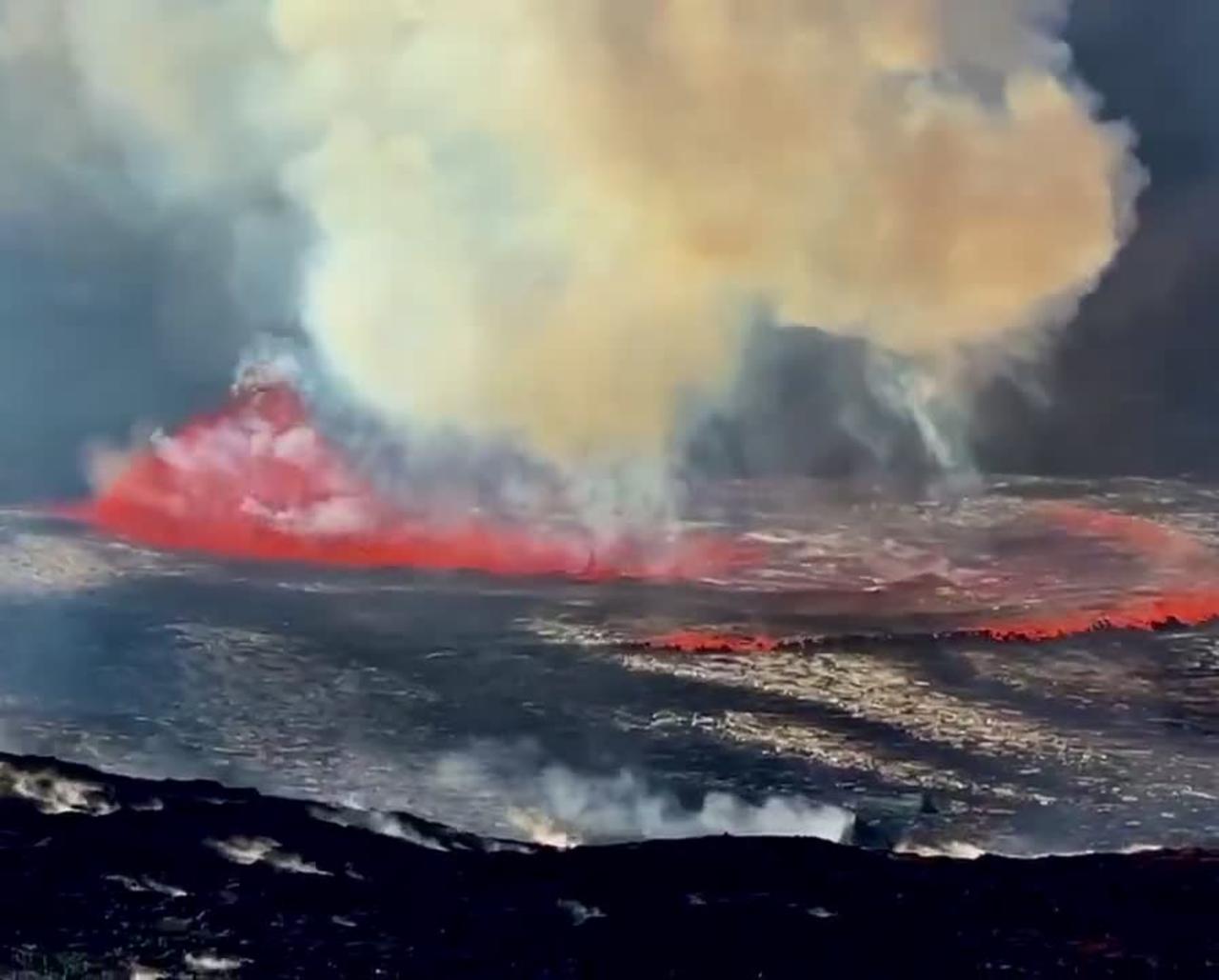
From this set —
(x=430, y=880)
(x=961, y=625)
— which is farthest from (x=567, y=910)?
(x=961, y=625)

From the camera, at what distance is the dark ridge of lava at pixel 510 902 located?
71.9 feet

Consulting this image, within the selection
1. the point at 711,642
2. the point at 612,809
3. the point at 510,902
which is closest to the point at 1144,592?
the point at 711,642

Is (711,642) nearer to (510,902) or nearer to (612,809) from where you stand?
(612,809)

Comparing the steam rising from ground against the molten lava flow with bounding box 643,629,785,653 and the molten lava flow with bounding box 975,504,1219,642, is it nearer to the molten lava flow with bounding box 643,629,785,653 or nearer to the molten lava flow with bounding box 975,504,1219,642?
the molten lava flow with bounding box 643,629,785,653

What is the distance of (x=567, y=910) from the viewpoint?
2355 centimetres

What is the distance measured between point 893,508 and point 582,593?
29.5 ft

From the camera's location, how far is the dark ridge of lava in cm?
2191

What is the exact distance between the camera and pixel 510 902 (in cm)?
2384

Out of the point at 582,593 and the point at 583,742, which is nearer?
the point at 583,742

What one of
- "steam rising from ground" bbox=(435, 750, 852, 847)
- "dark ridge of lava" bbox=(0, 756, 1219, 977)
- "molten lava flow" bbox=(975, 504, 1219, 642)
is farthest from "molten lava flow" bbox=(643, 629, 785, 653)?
"dark ridge of lava" bbox=(0, 756, 1219, 977)

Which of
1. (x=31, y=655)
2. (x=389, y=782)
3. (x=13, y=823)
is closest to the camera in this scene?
(x=13, y=823)

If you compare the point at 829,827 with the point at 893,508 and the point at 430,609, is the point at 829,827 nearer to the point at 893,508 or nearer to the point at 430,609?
the point at 430,609

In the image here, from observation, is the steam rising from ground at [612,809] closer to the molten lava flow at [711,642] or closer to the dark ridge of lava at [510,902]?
the dark ridge of lava at [510,902]

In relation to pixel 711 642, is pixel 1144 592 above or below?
above
